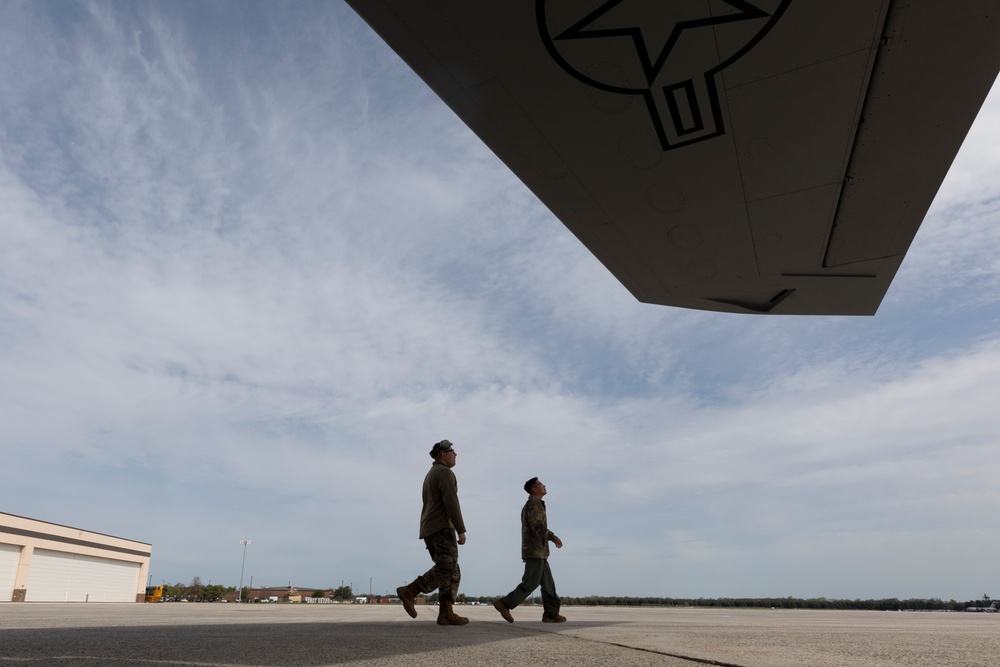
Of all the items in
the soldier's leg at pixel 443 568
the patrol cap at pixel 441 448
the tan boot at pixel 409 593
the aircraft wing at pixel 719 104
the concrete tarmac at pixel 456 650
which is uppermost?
the aircraft wing at pixel 719 104

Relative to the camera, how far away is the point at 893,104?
4367 mm

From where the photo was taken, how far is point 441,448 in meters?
6.00

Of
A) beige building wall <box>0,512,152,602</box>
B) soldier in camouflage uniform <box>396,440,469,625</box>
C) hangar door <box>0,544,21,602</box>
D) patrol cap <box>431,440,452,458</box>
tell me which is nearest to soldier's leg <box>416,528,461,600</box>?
soldier in camouflage uniform <box>396,440,469,625</box>

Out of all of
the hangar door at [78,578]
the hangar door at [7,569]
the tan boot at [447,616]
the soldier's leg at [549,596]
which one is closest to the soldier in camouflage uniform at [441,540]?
the tan boot at [447,616]

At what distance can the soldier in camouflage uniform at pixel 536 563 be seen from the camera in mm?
6266

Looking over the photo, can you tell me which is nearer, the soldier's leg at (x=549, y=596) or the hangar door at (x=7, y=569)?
the soldier's leg at (x=549, y=596)

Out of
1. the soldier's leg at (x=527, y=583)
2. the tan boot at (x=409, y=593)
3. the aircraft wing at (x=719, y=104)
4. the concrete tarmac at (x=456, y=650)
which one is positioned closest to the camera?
A: the concrete tarmac at (x=456, y=650)

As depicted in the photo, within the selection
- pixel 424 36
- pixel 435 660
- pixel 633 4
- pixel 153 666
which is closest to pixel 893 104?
pixel 633 4

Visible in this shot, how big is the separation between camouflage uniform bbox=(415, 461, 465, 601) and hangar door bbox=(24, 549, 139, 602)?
128ft

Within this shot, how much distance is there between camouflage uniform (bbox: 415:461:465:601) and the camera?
5.52 m

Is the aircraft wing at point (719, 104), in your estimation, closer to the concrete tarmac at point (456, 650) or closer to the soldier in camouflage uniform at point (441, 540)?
the soldier in camouflage uniform at point (441, 540)

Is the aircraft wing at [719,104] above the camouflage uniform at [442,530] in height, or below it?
above

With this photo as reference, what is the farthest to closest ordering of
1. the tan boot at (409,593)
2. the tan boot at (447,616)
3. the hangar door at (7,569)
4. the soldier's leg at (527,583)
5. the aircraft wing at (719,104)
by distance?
the hangar door at (7,569), the soldier's leg at (527,583), the tan boot at (409,593), the tan boot at (447,616), the aircraft wing at (719,104)

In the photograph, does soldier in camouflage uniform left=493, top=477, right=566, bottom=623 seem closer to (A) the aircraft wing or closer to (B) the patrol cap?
(B) the patrol cap
